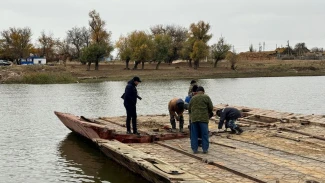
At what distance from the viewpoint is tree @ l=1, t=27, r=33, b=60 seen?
87.6 meters

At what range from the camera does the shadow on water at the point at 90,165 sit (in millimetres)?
11359

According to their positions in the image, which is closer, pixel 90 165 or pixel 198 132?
pixel 198 132

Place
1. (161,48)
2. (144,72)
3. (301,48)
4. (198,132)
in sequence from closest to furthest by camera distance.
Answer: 1. (198,132)
2. (144,72)
3. (161,48)
4. (301,48)

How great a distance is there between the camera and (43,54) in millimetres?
102125

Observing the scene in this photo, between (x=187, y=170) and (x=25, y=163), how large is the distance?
6274 mm

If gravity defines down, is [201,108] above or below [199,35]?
below

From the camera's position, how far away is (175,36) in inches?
3890

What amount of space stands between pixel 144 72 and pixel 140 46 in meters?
5.99

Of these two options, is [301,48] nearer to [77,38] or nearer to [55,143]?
[77,38]

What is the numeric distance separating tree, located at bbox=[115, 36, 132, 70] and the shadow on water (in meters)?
59.0

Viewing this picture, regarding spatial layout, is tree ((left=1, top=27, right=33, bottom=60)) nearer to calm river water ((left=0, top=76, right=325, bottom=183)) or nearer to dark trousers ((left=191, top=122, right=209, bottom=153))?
calm river water ((left=0, top=76, right=325, bottom=183))

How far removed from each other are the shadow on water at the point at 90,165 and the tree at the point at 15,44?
75.5 meters

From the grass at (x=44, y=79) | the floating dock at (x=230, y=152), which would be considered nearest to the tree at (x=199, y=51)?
the grass at (x=44, y=79)

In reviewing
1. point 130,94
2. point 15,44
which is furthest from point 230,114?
point 15,44
